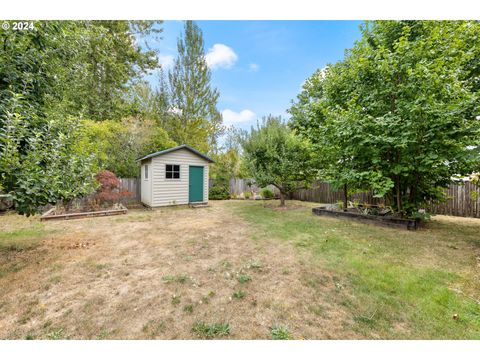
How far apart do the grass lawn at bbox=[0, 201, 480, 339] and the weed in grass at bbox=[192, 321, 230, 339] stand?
1 cm

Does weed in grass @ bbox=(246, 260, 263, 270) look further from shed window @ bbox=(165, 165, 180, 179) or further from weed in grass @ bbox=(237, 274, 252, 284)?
shed window @ bbox=(165, 165, 180, 179)

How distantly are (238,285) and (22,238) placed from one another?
5.08m

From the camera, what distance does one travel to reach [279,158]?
8.11m

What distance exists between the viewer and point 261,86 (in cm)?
969

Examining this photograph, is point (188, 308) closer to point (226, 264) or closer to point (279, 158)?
point (226, 264)

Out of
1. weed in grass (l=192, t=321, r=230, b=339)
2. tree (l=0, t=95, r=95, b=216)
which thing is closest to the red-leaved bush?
tree (l=0, t=95, r=95, b=216)

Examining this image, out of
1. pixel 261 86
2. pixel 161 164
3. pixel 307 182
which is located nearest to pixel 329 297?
pixel 307 182

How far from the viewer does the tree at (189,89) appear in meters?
15.1

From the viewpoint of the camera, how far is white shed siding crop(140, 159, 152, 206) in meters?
8.72

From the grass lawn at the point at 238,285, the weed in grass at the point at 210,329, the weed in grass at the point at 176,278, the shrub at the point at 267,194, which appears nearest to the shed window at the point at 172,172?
the grass lawn at the point at 238,285

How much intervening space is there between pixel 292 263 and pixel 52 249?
4.52 m

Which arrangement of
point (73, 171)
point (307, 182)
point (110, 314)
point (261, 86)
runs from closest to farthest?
Result: point (110, 314) → point (73, 171) → point (307, 182) → point (261, 86)

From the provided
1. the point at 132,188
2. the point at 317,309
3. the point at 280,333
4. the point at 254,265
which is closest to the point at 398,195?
the point at 254,265
